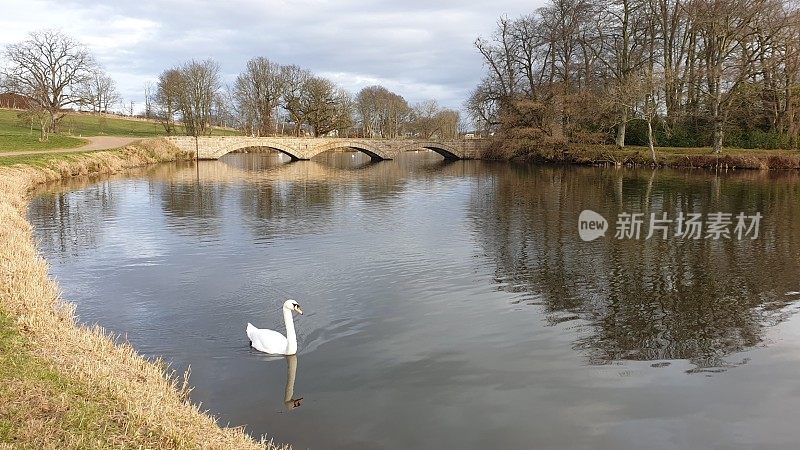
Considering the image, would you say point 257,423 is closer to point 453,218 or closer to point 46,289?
point 46,289

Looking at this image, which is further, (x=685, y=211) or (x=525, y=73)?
(x=525, y=73)

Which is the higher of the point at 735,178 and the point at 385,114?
the point at 385,114

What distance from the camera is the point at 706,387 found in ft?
28.9

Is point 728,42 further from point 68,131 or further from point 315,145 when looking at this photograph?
point 68,131

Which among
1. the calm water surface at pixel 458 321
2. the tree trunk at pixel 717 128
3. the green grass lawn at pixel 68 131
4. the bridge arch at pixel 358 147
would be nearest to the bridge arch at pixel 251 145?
the bridge arch at pixel 358 147

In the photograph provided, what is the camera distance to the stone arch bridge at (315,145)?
215 ft

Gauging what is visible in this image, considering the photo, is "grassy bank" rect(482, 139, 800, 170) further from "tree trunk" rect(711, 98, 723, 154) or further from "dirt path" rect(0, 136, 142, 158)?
"dirt path" rect(0, 136, 142, 158)

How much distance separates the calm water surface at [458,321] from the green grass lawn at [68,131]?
28052mm

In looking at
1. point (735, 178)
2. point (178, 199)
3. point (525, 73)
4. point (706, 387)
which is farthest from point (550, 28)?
point (706, 387)

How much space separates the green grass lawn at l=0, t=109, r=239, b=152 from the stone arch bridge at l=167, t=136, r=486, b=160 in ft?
40.3

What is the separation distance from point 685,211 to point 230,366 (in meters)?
21.6

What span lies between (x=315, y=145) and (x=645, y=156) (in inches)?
1481

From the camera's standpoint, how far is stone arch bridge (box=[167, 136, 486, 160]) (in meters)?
65.6

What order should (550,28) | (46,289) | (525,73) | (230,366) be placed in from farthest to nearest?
(525,73) < (550,28) < (46,289) < (230,366)
